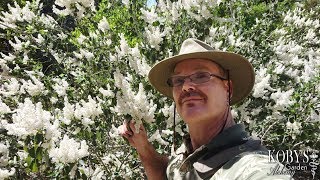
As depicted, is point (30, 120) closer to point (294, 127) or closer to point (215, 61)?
point (215, 61)

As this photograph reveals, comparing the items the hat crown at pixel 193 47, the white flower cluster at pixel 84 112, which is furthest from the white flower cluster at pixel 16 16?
the hat crown at pixel 193 47

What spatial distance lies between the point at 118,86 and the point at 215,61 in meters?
0.67

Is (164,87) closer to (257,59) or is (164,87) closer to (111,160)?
(111,160)

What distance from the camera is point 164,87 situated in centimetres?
235

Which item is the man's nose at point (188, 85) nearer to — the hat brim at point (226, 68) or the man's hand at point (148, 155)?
the hat brim at point (226, 68)

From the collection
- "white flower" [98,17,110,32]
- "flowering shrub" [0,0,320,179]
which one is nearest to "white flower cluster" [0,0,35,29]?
"flowering shrub" [0,0,320,179]

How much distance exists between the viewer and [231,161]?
1.47 m

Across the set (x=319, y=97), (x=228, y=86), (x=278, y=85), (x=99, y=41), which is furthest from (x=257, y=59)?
(x=228, y=86)

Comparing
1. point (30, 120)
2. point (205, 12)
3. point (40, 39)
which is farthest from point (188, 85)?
point (40, 39)

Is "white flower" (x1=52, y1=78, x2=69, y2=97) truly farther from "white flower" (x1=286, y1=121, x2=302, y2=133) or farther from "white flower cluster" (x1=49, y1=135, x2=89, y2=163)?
"white flower" (x1=286, y1=121, x2=302, y2=133)

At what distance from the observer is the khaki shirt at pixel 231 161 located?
4.25 ft

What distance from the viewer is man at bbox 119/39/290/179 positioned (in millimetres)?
1476

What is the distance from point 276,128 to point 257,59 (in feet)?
2.83

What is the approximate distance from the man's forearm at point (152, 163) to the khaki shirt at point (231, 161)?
1.17ft
